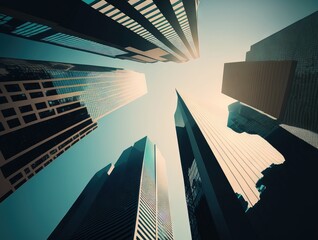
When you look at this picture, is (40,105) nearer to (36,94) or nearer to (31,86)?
(36,94)

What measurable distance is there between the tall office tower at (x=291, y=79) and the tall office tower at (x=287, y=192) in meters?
16.8

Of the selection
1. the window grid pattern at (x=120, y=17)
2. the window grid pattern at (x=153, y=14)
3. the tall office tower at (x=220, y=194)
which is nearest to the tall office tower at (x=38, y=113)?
the window grid pattern at (x=120, y=17)

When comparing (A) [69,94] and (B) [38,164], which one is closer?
(B) [38,164]

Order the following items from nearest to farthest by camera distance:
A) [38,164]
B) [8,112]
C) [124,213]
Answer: [8,112] → [38,164] → [124,213]

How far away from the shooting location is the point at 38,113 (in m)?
69.4

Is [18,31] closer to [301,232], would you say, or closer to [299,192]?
[301,232]

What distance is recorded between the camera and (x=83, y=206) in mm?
163250

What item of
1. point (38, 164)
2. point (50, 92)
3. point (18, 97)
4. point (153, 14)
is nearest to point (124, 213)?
point (38, 164)

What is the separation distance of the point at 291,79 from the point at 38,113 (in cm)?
7660

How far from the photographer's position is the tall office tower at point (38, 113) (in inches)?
2200

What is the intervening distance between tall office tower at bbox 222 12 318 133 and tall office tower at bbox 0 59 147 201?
7207 cm

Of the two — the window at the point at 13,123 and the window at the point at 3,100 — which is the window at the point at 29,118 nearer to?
the window at the point at 13,123

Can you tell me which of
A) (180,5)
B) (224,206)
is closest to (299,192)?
(224,206)

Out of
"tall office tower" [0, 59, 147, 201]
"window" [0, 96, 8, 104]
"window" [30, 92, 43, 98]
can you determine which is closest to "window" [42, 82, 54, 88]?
"tall office tower" [0, 59, 147, 201]
